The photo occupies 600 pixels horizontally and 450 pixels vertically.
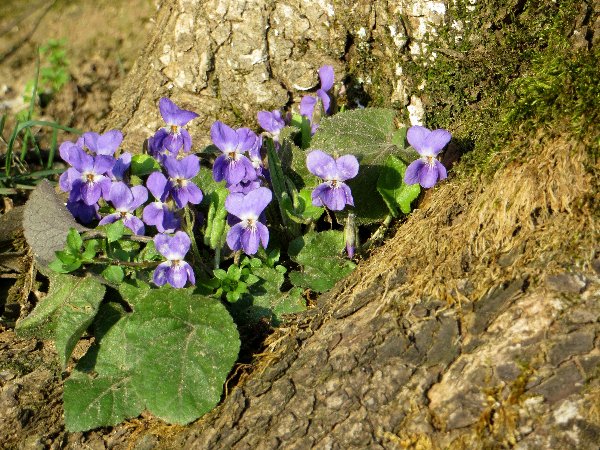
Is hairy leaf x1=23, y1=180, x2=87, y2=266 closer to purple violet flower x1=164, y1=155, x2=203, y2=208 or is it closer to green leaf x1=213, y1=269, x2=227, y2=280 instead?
purple violet flower x1=164, y1=155, x2=203, y2=208

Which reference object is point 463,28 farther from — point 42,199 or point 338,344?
point 42,199

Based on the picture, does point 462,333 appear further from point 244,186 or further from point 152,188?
point 152,188

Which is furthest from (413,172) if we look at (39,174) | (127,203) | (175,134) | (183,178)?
(39,174)

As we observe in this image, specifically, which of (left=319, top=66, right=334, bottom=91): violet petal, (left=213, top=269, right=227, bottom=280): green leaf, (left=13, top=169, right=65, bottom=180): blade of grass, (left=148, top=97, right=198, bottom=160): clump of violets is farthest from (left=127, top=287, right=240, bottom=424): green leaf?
(left=13, top=169, right=65, bottom=180): blade of grass

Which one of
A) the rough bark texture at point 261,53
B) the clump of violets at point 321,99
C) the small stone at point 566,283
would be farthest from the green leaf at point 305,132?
the small stone at point 566,283

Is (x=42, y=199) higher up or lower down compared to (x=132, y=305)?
higher up

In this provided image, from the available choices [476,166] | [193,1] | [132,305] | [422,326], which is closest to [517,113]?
[476,166]
